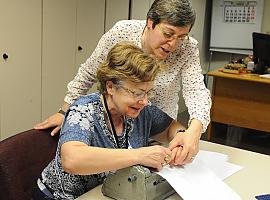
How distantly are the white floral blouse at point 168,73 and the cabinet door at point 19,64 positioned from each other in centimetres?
130

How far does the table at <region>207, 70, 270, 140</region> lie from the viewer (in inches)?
156

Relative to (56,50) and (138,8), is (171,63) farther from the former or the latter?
(138,8)

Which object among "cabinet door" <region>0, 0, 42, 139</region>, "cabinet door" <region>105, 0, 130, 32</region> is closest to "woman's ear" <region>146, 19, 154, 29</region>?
"cabinet door" <region>0, 0, 42, 139</region>

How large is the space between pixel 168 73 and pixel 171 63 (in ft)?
0.16

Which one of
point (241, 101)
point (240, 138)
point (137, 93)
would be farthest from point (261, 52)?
point (137, 93)

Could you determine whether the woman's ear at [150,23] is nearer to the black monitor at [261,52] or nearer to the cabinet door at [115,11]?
the cabinet door at [115,11]

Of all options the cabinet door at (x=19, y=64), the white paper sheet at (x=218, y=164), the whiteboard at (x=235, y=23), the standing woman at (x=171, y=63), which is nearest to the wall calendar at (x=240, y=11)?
the whiteboard at (x=235, y=23)

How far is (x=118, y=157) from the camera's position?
124cm

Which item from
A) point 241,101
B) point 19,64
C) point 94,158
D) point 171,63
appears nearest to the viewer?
point 94,158

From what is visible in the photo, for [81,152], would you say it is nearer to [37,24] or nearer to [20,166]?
[20,166]

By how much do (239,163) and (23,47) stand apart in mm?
2047

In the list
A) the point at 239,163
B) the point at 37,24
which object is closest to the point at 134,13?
the point at 37,24

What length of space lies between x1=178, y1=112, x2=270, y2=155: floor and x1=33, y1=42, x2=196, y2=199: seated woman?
2858 mm

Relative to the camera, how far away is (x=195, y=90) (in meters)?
1.68
